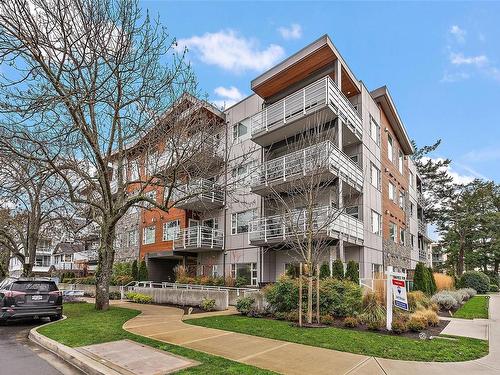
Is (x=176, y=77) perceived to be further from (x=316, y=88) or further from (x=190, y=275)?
(x=190, y=275)

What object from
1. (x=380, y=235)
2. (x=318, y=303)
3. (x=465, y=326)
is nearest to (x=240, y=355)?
(x=318, y=303)

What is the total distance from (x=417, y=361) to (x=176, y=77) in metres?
10.0

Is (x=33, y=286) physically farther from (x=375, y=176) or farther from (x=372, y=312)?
(x=375, y=176)

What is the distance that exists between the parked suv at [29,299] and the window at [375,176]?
18173 millimetres

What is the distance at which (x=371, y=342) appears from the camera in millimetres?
8812

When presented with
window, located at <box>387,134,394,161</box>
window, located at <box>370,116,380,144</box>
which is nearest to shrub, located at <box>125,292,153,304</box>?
window, located at <box>370,116,380,144</box>

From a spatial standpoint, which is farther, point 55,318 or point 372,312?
point 55,318

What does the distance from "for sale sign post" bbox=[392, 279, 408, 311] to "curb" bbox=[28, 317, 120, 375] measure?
7.63m

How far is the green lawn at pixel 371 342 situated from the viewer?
7.74m

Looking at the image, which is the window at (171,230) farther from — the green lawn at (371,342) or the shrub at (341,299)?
the green lawn at (371,342)

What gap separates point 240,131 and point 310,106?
7624 millimetres

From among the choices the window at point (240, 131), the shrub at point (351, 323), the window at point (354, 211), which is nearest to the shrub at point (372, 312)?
the shrub at point (351, 323)

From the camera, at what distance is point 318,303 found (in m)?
12.0

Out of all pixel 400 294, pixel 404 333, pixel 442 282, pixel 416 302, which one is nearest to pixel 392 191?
pixel 442 282
